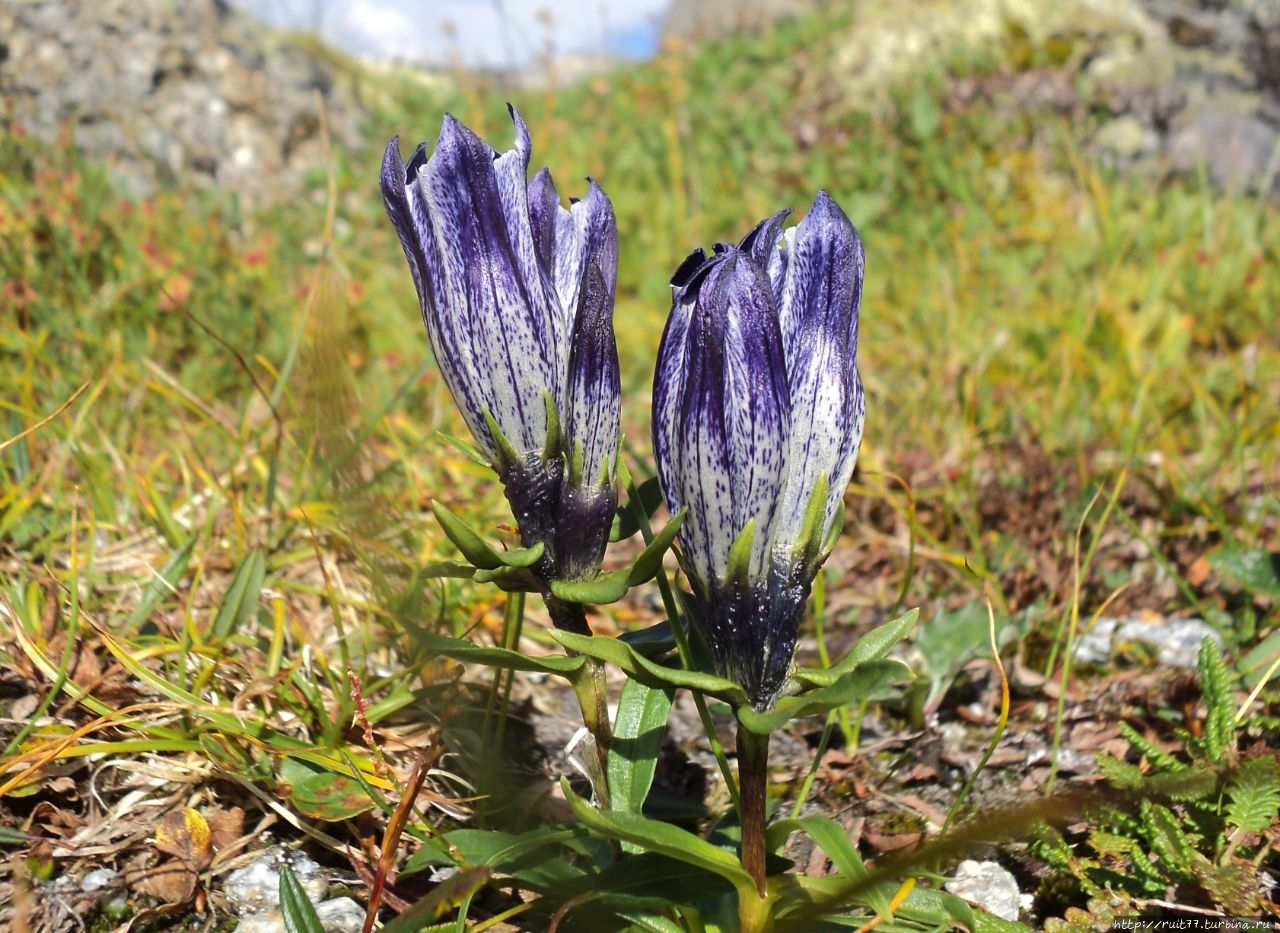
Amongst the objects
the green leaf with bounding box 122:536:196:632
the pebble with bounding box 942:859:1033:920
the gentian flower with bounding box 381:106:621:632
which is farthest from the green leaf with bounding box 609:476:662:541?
the green leaf with bounding box 122:536:196:632

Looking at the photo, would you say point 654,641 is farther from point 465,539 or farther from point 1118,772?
point 1118,772

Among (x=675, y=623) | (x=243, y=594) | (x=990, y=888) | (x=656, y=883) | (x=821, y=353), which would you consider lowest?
(x=990, y=888)

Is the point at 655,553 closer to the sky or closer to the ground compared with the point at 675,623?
closer to the sky

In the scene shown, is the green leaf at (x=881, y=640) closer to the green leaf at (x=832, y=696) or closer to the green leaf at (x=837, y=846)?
the green leaf at (x=832, y=696)

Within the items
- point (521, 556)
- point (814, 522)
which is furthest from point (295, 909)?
point (814, 522)

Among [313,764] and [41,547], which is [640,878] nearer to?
[313,764]

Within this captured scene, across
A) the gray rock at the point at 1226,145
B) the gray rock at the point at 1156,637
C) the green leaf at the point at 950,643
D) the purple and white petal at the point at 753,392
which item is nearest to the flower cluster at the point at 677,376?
the purple and white petal at the point at 753,392
